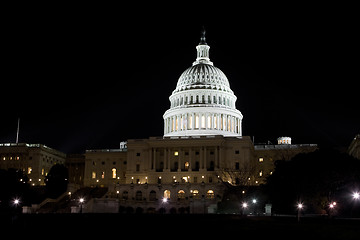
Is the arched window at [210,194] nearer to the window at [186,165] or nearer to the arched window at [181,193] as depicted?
the arched window at [181,193]

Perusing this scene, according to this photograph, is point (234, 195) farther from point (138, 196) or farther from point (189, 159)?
point (189, 159)

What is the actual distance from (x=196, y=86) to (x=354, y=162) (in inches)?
2808

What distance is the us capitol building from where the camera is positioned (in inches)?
3656

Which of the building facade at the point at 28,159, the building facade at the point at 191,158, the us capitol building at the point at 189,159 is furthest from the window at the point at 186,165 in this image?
the building facade at the point at 28,159

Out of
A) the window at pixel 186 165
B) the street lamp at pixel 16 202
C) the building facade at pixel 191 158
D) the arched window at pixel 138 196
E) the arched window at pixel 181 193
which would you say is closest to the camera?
the street lamp at pixel 16 202

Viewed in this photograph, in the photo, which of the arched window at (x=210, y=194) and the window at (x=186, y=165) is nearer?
the arched window at (x=210, y=194)

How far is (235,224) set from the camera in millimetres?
47719

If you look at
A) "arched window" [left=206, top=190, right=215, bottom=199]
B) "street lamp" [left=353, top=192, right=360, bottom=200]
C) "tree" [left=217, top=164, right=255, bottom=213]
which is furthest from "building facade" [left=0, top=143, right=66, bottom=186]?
"street lamp" [left=353, top=192, right=360, bottom=200]

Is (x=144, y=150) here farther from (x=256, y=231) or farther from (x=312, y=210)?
(x=256, y=231)

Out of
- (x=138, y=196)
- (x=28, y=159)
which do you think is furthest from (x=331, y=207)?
(x=28, y=159)

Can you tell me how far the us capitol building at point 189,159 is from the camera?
92.9 m

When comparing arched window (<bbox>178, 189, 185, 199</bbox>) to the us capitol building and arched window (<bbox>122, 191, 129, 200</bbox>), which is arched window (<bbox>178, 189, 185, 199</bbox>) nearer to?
the us capitol building

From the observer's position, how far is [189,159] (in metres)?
115

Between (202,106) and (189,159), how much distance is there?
20619 millimetres
